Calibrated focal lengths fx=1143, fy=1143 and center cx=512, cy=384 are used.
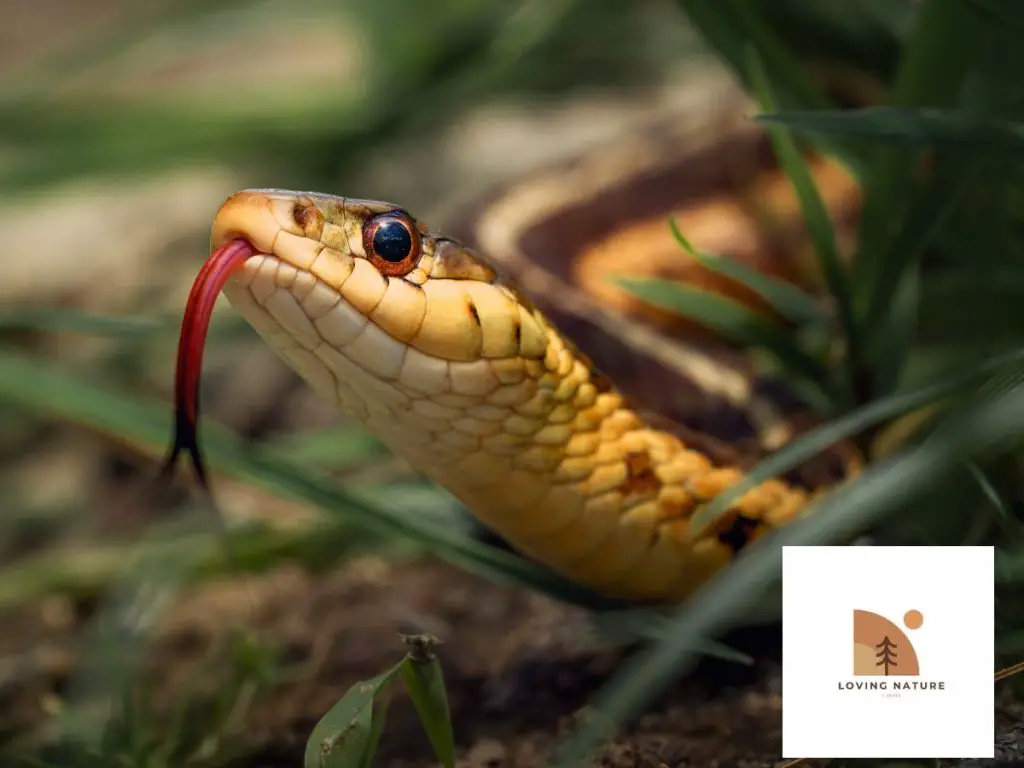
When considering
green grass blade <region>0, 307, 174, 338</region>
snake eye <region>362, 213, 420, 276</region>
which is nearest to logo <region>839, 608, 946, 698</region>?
snake eye <region>362, 213, 420, 276</region>

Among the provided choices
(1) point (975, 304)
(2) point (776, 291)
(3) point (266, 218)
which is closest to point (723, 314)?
(2) point (776, 291)

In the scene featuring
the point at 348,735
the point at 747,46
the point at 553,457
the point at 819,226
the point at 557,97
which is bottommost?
the point at 348,735

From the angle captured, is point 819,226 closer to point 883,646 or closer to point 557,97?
point 883,646

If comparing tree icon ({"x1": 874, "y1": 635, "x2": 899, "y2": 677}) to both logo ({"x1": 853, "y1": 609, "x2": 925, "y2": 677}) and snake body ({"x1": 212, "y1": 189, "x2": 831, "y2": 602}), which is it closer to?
logo ({"x1": 853, "y1": 609, "x2": 925, "y2": 677})

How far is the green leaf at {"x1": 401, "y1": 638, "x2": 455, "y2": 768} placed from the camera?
2.79 feet

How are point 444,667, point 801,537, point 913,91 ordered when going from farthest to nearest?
point 444,667, point 913,91, point 801,537

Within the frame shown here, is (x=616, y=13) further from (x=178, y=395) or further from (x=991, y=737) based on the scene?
(x=991, y=737)

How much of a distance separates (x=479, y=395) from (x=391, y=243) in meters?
0.14

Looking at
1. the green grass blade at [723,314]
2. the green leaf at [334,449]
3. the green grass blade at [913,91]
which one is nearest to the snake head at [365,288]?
the green grass blade at [723,314]

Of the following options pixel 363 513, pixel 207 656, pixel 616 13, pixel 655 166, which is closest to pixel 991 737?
pixel 363 513

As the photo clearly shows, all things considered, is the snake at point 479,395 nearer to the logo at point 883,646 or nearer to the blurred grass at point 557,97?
the blurred grass at point 557,97

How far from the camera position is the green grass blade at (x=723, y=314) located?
3.56 ft

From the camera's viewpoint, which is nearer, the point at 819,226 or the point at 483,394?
the point at 483,394

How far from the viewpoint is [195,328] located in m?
0.89
